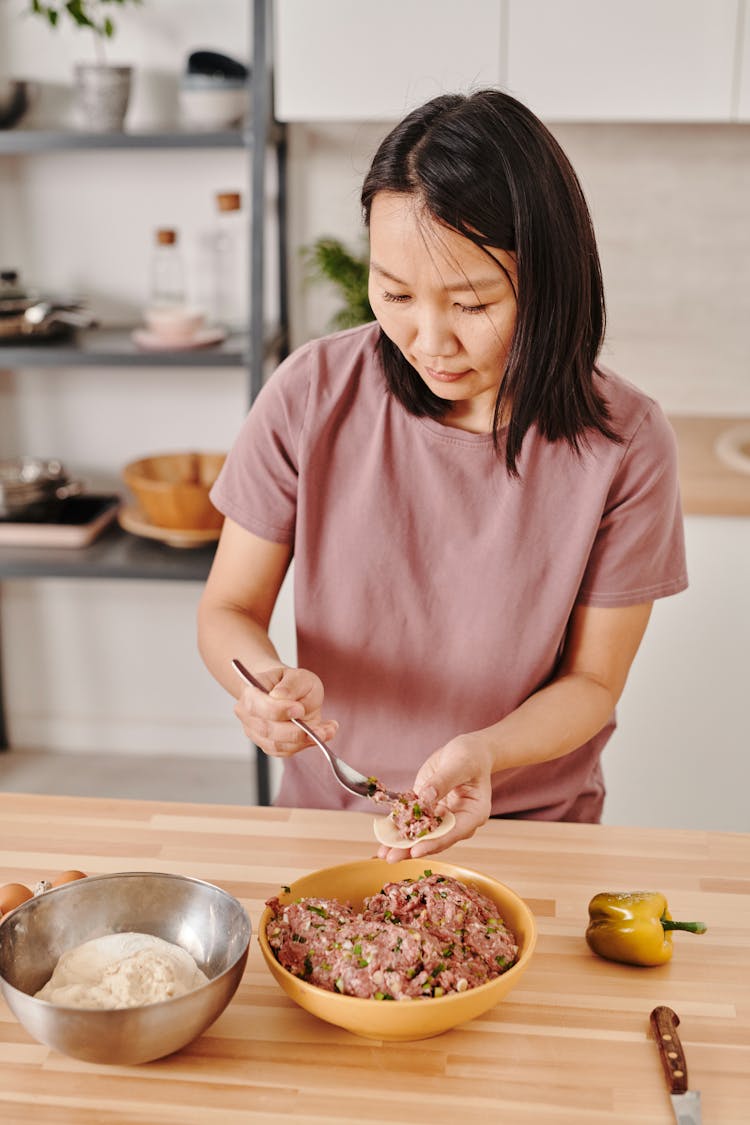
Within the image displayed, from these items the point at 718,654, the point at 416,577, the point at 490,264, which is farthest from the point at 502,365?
the point at 718,654

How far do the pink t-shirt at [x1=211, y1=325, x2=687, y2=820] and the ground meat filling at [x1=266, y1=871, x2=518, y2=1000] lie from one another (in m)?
0.45

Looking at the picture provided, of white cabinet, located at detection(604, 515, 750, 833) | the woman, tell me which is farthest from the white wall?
the woman

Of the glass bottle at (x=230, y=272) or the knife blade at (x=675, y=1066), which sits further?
the glass bottle at (x=230, y=272)

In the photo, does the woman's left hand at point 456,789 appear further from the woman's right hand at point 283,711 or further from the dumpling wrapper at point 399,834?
the woman's right hand at point 283,711

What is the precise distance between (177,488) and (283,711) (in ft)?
5.13

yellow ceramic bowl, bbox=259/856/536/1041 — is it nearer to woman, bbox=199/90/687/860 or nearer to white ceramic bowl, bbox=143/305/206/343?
woman, bbox=199/90/687/860

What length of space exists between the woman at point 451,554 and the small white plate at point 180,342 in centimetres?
136

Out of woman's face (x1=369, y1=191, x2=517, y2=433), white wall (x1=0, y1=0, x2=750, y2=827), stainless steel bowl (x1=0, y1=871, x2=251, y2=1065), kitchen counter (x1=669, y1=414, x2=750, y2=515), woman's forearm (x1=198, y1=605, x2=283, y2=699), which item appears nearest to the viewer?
stainless steel bowl (x1=0, y1=871, x2=251, y2=1065)

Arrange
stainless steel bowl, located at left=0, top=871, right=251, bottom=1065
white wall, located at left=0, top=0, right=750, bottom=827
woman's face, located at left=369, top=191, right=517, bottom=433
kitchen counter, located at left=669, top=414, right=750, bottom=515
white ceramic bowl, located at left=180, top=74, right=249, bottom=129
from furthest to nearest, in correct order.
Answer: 1. white wall, located at left=0, top=0, right=750, bottom=827
2. white ceramic bowl, located at left=180, top=74, right=249, bottom=129
3. kitchen counter, located at left=669, top=414, right=750, bottom=515
4. woman's face, located at left=369, top=191, right=517, bottom=433
5. stainless steel bowl, located at left=0, top=871, right=251, bottom=1065

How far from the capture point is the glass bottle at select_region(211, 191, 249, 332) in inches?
119

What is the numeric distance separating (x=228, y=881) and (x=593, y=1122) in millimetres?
449

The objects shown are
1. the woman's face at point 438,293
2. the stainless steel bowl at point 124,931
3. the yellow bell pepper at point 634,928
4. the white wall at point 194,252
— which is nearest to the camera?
the stainless steel bowl at point 124,931

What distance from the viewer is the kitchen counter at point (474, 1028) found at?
0.92m

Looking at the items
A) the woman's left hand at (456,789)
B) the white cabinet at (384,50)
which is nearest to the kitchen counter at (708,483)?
the white cabinet at (384,50)
